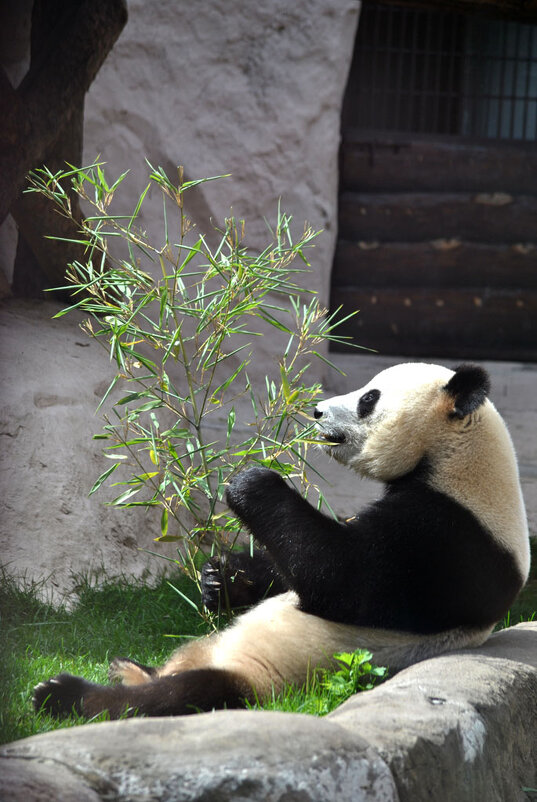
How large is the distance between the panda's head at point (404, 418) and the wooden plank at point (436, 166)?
4.08 m

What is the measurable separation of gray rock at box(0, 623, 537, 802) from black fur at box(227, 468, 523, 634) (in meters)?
0.32

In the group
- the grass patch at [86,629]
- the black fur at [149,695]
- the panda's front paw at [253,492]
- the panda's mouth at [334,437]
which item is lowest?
the grass patch at [86,629]

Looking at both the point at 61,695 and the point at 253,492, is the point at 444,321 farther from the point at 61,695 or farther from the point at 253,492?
the point at 61,695

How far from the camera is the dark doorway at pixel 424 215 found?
661 centimetres

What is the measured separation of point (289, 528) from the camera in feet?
8.31

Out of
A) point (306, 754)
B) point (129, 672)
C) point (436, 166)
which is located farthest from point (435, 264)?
point (306, 754)

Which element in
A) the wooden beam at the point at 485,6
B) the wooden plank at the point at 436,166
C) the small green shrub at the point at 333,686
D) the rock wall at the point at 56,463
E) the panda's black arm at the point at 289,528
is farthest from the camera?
the wooden plank at the point at 436,166

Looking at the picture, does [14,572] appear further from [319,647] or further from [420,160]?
[420,160]

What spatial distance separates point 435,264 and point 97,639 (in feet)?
14.3

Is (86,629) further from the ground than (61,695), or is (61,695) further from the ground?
(61,695)

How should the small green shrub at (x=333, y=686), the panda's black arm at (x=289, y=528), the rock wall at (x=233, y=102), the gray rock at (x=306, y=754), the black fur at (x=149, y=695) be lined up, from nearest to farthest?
1. the gray rock at (x=306, y=754)
2. the black fur at (x=149, y=695)
3. the small green shrub at (x=333, y=686)
4. the panda's black arm at (x=289, y=528)
5. the rock wall at (x=233, y=102)

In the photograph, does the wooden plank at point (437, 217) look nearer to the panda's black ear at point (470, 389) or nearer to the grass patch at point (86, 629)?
the grass patch at point (86, 629)

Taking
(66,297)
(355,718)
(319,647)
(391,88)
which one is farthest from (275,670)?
(391,88)

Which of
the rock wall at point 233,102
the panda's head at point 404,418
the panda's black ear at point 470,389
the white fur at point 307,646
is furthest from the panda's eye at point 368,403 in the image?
the rock wall at point 233,102
